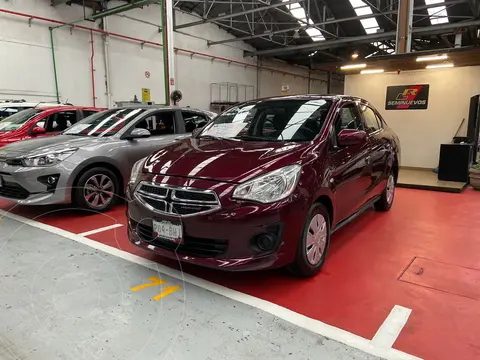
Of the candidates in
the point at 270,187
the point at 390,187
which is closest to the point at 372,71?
the point at 390,187

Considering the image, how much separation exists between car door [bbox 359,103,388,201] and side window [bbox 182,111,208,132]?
2590 millimetres

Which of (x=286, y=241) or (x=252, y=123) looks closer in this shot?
(x=286, y=241)

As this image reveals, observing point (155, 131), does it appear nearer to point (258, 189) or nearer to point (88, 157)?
point (88, 157)

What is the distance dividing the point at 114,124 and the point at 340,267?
3432 millimetres

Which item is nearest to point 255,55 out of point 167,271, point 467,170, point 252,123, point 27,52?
point 27,52

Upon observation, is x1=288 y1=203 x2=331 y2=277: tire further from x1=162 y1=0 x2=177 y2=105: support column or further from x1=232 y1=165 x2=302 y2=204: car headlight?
x1=162 y1=0 x2=177 y2=105: support column

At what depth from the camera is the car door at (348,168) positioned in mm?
2844

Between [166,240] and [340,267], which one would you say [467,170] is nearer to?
[340,267]

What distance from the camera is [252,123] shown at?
327cm

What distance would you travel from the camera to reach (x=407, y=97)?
762cm

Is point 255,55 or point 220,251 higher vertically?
point 255,55

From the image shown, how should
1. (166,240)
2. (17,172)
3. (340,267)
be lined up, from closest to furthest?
1. (166,240)
2. (340,267)
3. (17,172)

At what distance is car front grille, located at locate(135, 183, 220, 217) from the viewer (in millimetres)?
2260

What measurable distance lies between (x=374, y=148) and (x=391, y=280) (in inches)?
61.7
